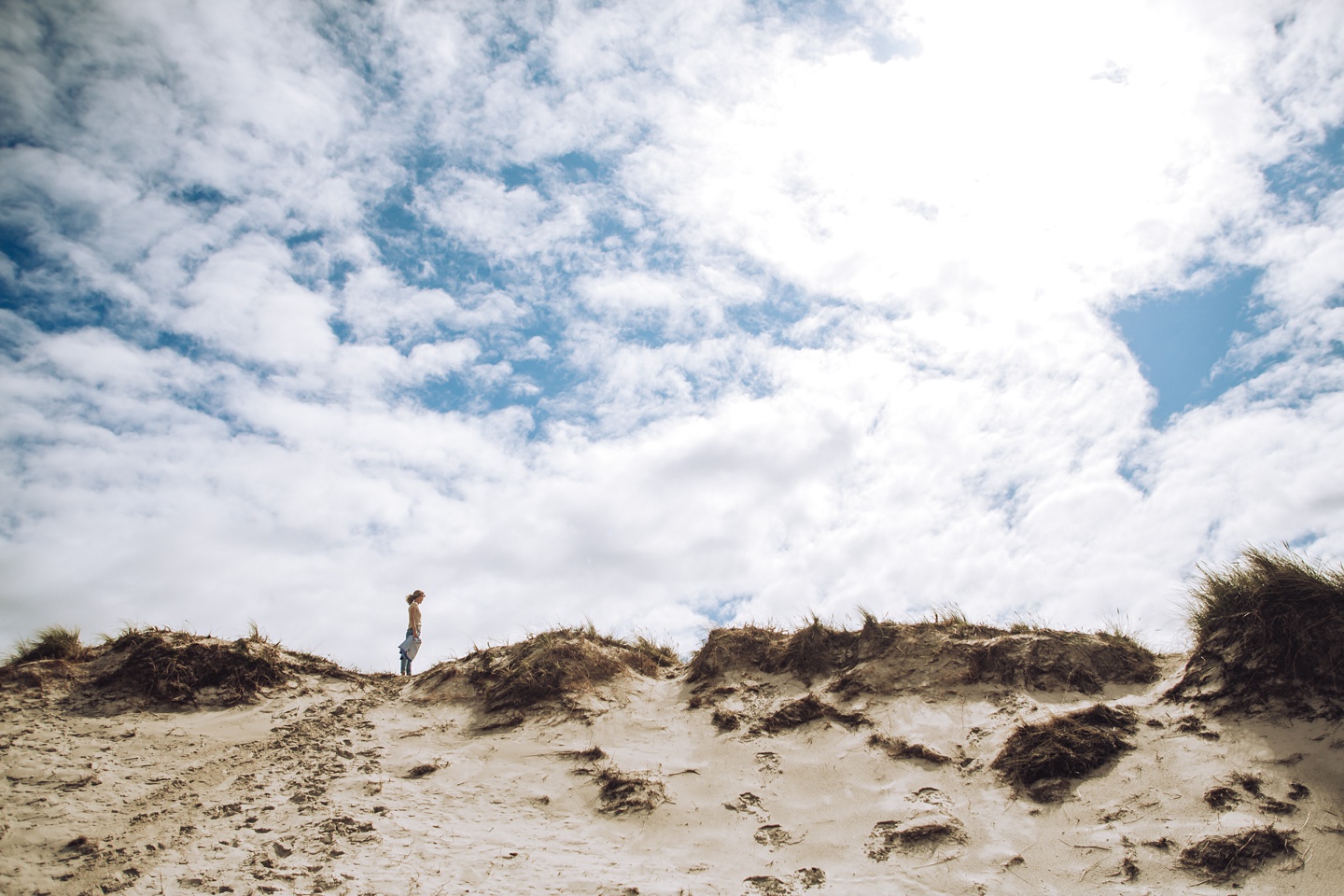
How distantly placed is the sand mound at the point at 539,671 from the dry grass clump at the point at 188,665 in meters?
1.98

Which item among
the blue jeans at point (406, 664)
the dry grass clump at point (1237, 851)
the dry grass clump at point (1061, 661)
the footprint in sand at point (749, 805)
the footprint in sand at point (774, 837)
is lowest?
the dry grass clump at point (1237, 851)

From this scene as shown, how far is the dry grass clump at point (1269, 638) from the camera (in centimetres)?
621

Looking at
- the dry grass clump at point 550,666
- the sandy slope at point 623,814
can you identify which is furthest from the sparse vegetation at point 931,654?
the dry grass clump at point 550,666

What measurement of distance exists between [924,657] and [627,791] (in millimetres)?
3875

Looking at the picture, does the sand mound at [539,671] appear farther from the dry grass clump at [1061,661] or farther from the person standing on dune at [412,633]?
the dry grass clump at [1061,661]

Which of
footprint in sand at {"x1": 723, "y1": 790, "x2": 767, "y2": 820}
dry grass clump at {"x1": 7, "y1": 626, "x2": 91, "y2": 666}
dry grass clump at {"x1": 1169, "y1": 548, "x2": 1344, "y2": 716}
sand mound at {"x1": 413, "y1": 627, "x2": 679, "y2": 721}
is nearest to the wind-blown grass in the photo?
dry grass clump at {"x1": 7, "y1": 626, "x2": 91, "y2": 666}

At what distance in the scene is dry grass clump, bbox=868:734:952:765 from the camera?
709 centimetres

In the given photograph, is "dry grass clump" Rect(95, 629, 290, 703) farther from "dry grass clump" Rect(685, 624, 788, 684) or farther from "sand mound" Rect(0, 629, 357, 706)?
"dry grass clump" Rect(685, 624, 788, 684)

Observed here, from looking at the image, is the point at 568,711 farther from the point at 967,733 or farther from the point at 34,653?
the point at 34,653

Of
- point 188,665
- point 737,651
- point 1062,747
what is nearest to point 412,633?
point 188,665

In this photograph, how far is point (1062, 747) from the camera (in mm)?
6586

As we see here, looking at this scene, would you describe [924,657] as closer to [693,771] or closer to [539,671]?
[693,771]

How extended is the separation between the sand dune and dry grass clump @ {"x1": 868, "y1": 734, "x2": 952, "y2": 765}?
0.03 meters

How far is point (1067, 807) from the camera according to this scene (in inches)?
242
